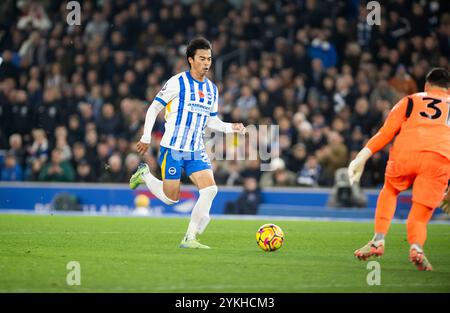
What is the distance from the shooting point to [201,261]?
9680 mm

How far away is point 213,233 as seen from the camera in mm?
13844

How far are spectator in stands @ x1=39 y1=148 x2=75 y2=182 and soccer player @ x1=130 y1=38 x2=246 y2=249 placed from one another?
10274 millimetres

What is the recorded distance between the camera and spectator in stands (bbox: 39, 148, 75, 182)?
21.2 m

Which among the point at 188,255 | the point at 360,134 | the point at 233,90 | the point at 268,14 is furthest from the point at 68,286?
the point at 268,14

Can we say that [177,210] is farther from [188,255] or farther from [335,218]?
[188,255]

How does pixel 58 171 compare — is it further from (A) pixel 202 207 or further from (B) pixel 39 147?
(A) pixel 202 207

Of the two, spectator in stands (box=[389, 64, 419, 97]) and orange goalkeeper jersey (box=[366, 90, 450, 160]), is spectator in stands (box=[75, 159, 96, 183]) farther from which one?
orange goalkeeper jersey (box=[366, 90, 450, 160])

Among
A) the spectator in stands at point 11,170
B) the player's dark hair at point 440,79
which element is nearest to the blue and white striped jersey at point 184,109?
the player's dark hair at point 440,79

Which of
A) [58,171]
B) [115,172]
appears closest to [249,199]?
[115,172]

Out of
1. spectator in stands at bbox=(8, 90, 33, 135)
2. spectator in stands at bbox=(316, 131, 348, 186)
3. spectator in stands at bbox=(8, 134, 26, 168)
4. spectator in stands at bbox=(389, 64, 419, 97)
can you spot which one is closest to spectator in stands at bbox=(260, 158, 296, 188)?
spectator in stands at bbox=(316, 131, 348, 186)

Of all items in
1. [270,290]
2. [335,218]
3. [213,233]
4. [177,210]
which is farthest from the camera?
[177,210]

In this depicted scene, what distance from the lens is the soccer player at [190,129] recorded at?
36.2 ft

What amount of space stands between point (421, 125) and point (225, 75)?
1471 centimetres

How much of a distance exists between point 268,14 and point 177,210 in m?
6.50
